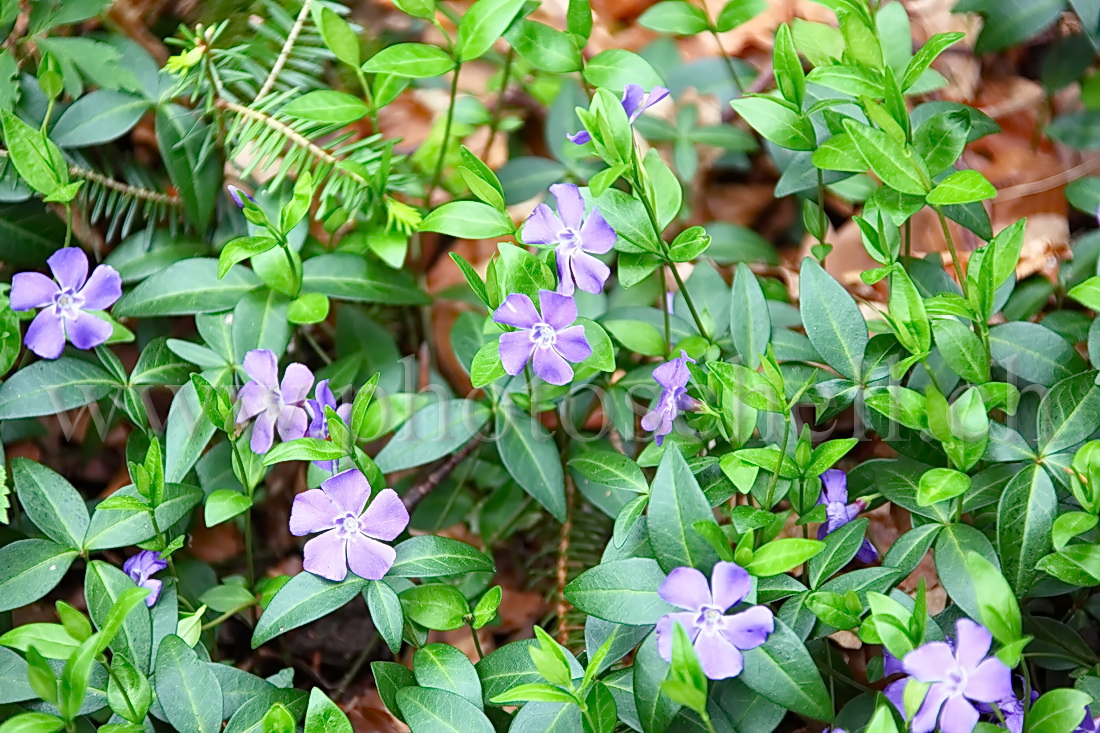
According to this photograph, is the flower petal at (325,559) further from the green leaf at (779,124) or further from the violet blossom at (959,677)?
the green leaf at (779,124)

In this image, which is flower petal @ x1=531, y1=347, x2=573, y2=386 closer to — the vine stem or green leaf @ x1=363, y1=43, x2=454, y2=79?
green leaf @ x1=363, y1=43, x2=454, y2=79

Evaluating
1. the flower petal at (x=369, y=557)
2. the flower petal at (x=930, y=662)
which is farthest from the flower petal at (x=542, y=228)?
the flower petal at (x=930, y=662)

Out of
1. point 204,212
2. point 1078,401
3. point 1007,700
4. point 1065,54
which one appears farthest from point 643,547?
point 1065,54

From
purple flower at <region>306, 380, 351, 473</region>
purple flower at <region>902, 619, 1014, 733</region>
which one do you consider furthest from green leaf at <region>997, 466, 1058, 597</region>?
purple flower at <region>306, 380, 351, 473</region>

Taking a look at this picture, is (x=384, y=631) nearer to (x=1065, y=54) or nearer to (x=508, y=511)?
(x=508, y=511)

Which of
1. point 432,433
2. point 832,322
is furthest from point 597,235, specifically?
point 432,433
